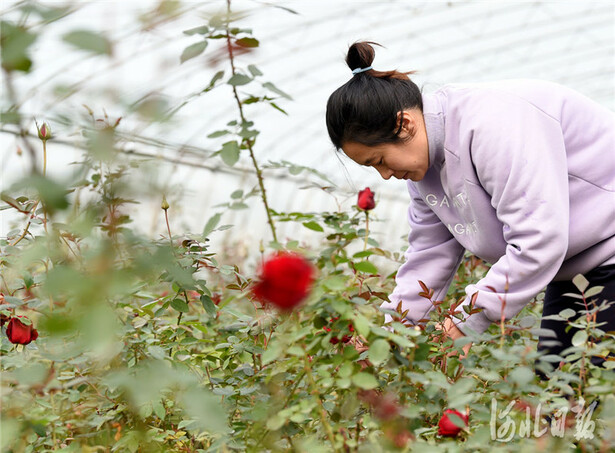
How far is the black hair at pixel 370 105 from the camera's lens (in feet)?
5.69

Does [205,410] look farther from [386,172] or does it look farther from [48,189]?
[386,172]

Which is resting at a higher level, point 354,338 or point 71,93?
point 71,93

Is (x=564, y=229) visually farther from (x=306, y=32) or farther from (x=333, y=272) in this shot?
(x=306, y=32)

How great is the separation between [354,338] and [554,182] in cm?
67

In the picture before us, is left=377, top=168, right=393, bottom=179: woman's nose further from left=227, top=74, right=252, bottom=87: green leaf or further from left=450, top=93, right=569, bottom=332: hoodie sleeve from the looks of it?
left=227, top=74, right=252, bottom=87: green leaf

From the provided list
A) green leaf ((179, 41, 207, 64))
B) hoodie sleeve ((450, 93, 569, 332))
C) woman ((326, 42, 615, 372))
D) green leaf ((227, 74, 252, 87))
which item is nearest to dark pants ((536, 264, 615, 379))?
woman ((326, 42, 615, 372))

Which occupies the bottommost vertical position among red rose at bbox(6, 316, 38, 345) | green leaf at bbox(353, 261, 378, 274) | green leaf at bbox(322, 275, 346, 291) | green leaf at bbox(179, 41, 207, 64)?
red rose at bbox(6, 316, 38, 345)

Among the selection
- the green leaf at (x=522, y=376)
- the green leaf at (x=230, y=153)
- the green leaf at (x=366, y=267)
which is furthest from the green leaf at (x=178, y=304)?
the green leaf at (x=522, y=376)

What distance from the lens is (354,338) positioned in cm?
136

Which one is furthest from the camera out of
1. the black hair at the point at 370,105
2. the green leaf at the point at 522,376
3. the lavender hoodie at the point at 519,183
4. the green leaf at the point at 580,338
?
the black hair at the point at 370,105

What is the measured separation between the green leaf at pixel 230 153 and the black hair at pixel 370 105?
1.80 feet

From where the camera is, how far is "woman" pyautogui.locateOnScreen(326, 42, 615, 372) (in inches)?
62.9

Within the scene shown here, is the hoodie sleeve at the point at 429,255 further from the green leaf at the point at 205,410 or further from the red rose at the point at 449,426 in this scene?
the green leaf at the point at 205,410

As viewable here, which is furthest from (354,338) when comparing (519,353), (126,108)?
(126,108)
